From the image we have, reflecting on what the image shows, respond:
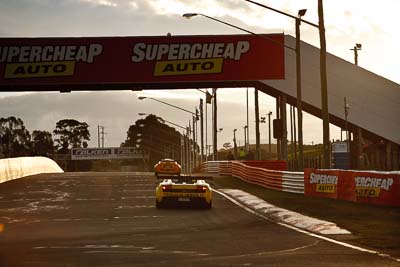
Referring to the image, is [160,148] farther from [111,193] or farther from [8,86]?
[111,193]

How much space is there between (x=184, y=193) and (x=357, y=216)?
223 inches

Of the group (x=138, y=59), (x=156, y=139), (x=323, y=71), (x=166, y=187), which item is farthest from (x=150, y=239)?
(x=156, y=139)

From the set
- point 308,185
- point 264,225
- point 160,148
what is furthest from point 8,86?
point 160,148

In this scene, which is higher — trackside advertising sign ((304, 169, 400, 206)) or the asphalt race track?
trackside advertising sign ((304, 169, 400, 206))

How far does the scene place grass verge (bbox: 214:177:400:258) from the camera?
47.9ft

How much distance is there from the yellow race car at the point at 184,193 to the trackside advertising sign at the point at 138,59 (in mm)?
25787

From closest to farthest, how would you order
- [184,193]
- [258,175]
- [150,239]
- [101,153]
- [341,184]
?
[150,239] < [184,193] < [341,184] < [258,175] < [101,153]

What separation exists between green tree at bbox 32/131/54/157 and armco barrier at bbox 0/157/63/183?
124m

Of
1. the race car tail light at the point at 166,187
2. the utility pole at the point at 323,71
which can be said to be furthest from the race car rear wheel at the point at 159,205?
the utility pole at the point at 323,71

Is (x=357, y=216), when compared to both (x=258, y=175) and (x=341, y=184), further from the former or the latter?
(x=258, y=175)

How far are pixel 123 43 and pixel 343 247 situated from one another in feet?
126

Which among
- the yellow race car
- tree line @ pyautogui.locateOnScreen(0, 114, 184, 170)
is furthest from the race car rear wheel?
tree line @ pyautogui.locateOnScreen(0, 114, 184, 170)

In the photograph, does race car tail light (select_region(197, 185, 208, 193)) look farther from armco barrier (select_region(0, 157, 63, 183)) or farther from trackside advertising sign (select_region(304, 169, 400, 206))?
armco barrier (select_region(0, 157, 63, 183))

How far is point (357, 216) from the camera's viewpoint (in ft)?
67.3
